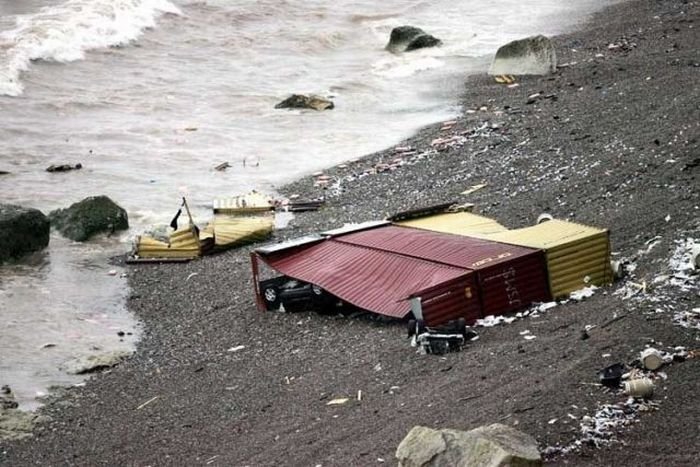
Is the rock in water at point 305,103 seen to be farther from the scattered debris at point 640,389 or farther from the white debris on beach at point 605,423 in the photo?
the white debris on beach at point 605,423

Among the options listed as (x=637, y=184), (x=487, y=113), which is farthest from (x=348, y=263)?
(x=487, y=113)

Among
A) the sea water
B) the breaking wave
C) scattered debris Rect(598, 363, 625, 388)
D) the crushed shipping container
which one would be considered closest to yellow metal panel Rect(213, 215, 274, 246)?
the sea water

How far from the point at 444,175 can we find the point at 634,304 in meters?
6.80

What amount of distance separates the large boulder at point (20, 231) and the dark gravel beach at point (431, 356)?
1547 mm

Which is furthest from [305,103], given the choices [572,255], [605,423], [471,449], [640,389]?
[471,449]

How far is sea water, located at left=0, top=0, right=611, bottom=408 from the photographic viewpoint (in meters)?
12.5

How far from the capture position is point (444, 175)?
14758 mm

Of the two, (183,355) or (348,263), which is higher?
(348,263)

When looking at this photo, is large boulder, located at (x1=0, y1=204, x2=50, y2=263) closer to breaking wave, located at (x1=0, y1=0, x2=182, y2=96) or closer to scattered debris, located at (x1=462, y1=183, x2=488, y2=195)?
scattered debris, located at (x1=462, y1=183, x2=488, y2=195)

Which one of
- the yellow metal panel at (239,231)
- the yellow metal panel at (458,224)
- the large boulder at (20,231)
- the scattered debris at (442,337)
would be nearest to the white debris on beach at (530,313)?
the scattered debris at (442,337)

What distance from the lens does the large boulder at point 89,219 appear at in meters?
14.4

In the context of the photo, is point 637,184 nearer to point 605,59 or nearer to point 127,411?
point 127,411

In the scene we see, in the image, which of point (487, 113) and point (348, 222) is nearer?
point (348, 222)

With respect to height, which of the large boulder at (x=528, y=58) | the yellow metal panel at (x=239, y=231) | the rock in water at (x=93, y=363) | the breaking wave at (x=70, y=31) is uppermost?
the breaking wave at (x=70, y=31)
